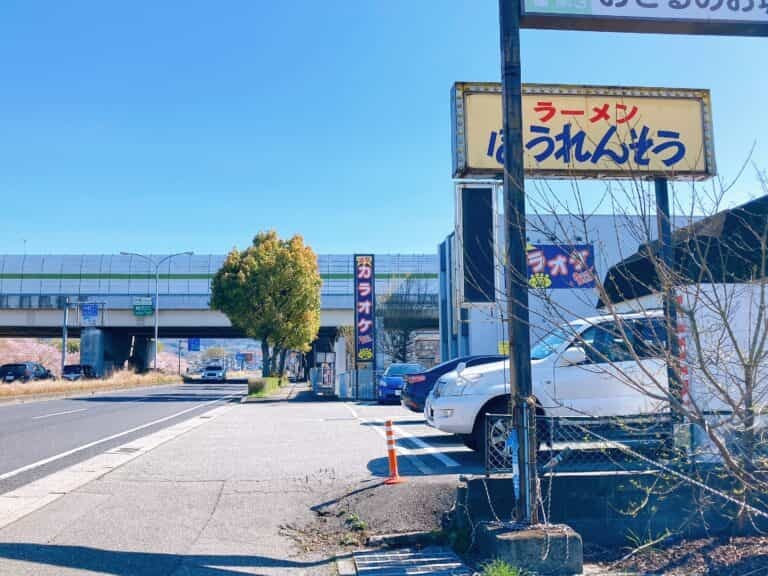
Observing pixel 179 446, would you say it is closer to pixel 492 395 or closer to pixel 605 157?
pixel 492 395

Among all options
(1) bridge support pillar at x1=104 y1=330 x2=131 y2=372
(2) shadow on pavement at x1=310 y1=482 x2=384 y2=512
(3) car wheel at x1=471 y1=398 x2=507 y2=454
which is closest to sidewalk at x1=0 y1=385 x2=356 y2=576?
(2) shadow on pavement at x1=310 y1=482 x2=384 y2=512

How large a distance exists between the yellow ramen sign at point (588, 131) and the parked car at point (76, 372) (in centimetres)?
4088

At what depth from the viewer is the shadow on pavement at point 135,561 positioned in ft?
17.3

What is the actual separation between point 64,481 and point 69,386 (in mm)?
28445

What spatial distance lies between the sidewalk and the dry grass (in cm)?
2099

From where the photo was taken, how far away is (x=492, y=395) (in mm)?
9258

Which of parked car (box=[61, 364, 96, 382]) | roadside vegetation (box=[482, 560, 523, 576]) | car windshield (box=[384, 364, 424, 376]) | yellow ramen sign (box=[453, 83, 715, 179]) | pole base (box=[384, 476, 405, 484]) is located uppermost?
yellow ramen sign (box=[453, 83, 715, 179])

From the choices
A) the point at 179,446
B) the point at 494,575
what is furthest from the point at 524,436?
the point at 179,446

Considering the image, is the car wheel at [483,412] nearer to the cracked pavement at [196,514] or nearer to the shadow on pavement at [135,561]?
the cracked pavement at [196,514]

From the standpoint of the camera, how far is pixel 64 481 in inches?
345

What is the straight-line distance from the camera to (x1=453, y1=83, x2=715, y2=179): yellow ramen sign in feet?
24.8

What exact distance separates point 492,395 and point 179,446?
237 inches

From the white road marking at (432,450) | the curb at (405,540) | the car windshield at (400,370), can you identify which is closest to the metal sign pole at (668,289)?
the curb at (405,540)

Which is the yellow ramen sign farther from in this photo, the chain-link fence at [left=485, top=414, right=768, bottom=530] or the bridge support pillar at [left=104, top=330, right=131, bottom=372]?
the bridge support pillar at [left=104, top=330, right=131, bottom=372]
